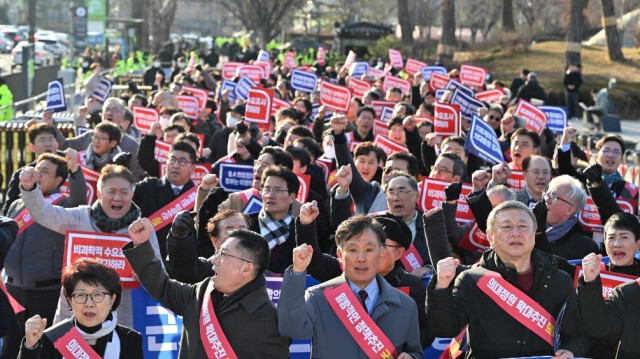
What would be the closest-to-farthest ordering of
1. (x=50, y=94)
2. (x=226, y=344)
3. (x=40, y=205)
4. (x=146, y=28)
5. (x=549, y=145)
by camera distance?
(x=226, y=344)
(x=40, y=205)
(x=549, y=145)
(x=50, y=94)
(x=146, y=28)

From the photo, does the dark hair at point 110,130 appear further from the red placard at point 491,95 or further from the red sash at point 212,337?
the red placard at point 491,95

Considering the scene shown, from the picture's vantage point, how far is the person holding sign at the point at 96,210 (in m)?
7.73

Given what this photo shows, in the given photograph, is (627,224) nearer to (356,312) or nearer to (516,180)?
(356,312)

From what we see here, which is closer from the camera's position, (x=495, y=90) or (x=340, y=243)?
(x=340, y=243)

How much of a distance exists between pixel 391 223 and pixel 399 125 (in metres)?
6.72

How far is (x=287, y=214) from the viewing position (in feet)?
26.3

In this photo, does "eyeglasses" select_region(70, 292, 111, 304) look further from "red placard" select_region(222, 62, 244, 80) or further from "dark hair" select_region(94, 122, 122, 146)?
"red placard" select_region(222, 62, 244, 80)

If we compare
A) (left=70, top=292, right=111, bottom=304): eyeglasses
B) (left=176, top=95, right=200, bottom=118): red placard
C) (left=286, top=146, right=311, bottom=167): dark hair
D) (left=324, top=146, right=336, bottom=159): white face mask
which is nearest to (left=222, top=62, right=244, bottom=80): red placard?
(left=176, top=95, right=200, bottom=118): red placard

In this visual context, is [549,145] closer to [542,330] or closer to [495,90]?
[495,90]

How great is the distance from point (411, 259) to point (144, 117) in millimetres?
8418

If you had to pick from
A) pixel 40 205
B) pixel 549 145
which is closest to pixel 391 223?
pixel 40 205

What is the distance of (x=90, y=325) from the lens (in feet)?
19.2

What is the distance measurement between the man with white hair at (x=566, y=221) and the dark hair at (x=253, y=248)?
2.72 meters

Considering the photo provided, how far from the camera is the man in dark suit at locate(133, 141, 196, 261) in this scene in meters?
9.41
